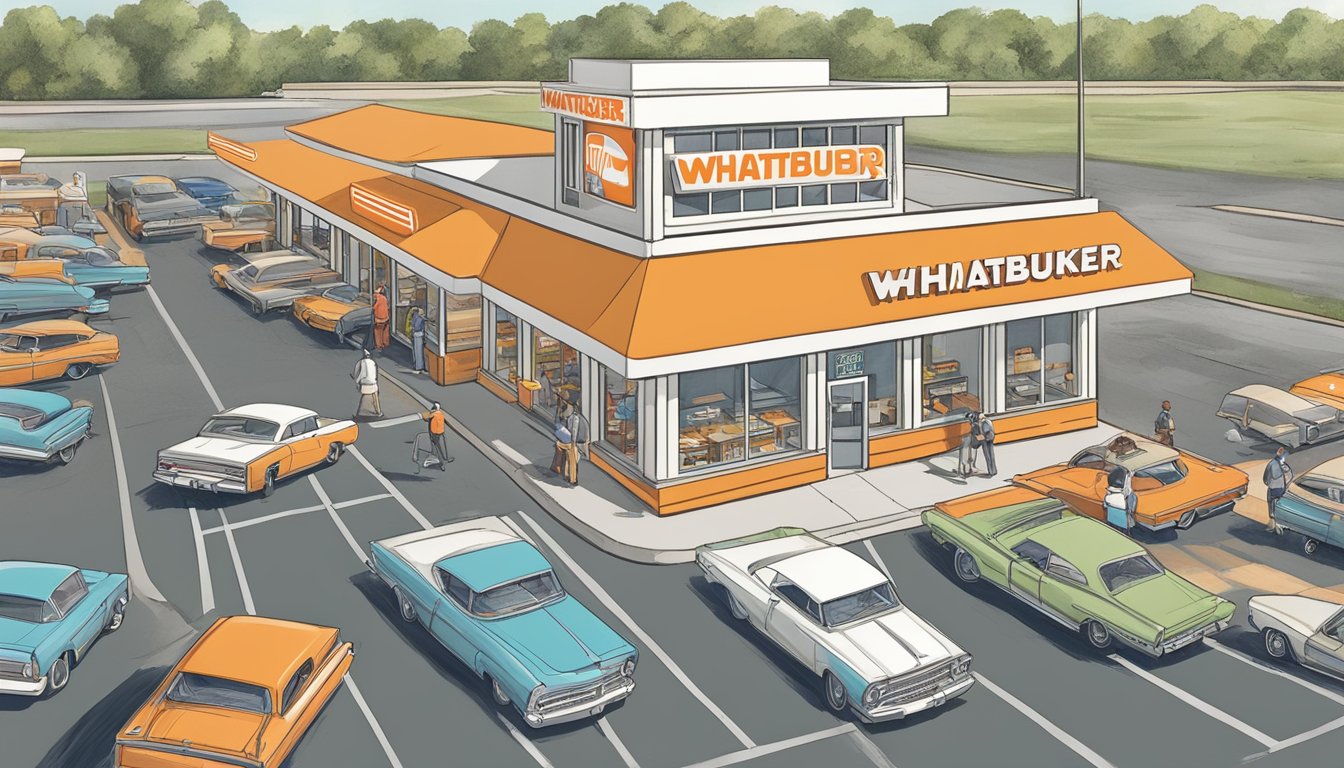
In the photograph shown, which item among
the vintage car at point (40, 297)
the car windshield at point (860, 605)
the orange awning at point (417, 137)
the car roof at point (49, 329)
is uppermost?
the orange awning at point (417, 137)

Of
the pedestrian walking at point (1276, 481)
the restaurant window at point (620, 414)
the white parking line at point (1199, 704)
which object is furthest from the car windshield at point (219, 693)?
the pedestrian walking at point (1276, 481)

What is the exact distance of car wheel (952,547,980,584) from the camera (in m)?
22.3

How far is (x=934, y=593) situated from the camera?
22.1 meters

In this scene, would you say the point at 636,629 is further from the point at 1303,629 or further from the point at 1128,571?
the point at 1303,629

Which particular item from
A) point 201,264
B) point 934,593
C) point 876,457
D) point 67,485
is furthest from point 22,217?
point 934,593

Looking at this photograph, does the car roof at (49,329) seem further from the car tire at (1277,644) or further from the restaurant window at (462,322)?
the car tire at (1277,644)

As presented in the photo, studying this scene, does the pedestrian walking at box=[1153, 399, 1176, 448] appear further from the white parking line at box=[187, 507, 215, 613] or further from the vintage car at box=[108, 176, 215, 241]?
the vintage car at box=[108, 176, 215, 241]

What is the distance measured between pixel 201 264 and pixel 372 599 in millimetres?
32803

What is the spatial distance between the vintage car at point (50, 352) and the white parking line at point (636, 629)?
639 inches

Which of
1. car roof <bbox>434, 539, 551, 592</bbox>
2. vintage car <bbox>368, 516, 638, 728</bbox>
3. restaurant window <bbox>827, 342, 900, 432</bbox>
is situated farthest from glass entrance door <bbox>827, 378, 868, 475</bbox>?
car roof <bbox>434, 539, 551, 592</bbox>

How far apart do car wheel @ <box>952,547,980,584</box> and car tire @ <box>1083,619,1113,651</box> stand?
96.9 inches

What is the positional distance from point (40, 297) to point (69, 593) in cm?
2374

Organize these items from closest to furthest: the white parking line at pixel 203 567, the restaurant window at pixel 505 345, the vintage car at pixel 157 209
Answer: the white parking line at pixel 203 567, the restaurant window at pixel 505 345, the vintage car at pixel 157 209

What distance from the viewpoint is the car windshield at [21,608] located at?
60.4 ft
